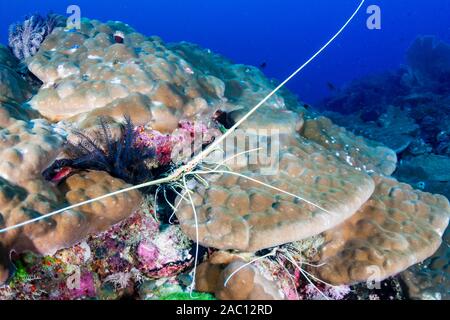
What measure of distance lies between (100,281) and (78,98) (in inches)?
85.6

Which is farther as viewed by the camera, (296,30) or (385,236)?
(296,30)

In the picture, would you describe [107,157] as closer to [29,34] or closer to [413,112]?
[29,34]

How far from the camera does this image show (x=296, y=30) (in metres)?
104

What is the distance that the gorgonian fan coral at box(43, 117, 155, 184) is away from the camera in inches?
127

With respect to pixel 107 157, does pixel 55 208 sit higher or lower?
lower

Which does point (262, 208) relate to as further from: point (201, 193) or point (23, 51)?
point (23, 51)

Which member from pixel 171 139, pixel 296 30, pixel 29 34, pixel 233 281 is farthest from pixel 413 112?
pixel 296 30

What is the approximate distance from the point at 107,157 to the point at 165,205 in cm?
81

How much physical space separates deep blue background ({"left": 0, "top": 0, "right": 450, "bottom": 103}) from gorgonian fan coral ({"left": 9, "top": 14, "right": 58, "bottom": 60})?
4167 centimetres

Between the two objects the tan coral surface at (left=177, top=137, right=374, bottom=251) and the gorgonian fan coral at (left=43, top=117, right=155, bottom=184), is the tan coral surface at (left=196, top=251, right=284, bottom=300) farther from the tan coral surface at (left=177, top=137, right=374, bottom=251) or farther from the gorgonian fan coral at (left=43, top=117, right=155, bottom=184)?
the gorgonian fan coral at (left=43, top=117, right=155, bottom=184)

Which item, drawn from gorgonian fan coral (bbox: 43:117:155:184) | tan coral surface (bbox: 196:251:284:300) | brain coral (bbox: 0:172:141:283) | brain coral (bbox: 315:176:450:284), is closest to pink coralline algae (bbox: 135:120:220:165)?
gorgonian fan coral (bbox: 43:117:155:184)

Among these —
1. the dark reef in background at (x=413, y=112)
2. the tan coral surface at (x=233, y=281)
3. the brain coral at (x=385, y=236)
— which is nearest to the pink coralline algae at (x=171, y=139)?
the tan coral surface at (x=233, y=281)

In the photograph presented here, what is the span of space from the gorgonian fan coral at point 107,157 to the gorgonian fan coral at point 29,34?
9.90 ft

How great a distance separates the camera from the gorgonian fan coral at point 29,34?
538cm
